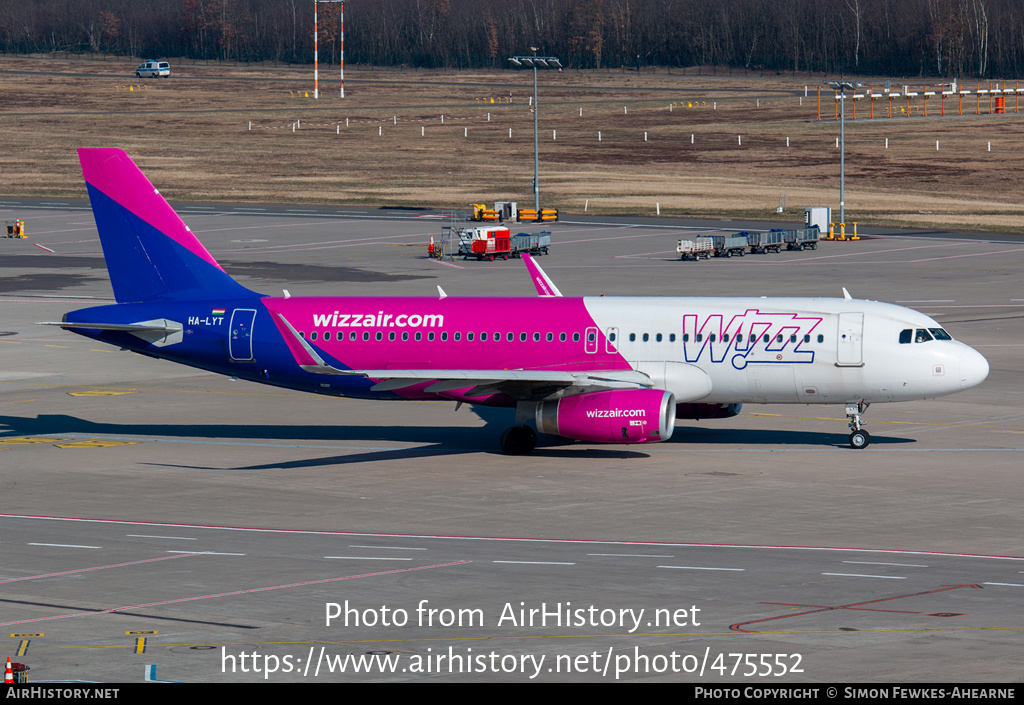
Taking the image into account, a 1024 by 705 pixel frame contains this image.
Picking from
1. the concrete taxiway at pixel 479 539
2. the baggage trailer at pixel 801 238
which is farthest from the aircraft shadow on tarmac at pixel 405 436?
the baggage trailer at pixel 801 238

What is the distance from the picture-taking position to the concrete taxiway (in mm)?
24906

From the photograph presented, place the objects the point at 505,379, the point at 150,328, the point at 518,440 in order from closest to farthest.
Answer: the point at 505,379
the point at 518,440
the point at 150,328

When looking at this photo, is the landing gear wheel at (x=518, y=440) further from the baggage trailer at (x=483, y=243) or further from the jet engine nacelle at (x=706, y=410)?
the baggage trailer at (x=483, y=243)

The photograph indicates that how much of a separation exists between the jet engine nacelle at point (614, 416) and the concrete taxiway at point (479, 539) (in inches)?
A: 52.1

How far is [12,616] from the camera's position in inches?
1088

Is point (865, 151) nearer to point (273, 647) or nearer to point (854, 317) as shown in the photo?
point (854, 317)

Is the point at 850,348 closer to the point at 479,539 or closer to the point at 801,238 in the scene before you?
the point at 479,539

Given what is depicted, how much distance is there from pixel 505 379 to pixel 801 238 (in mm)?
75047

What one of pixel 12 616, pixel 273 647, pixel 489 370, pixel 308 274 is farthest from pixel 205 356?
pixel 308 274

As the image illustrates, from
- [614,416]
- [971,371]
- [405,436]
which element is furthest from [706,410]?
[405,436]

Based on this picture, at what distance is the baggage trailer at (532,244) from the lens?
110375mm

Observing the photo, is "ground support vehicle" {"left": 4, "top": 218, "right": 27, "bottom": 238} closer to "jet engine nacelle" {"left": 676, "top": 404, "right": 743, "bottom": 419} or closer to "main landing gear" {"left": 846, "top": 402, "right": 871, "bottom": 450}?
"jet engine nacelle" {"left": 676, "top": 404, "right": 743, "bottom": 419}

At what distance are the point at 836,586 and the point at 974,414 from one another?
82.0ft

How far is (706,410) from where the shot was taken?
4662 centimetres
